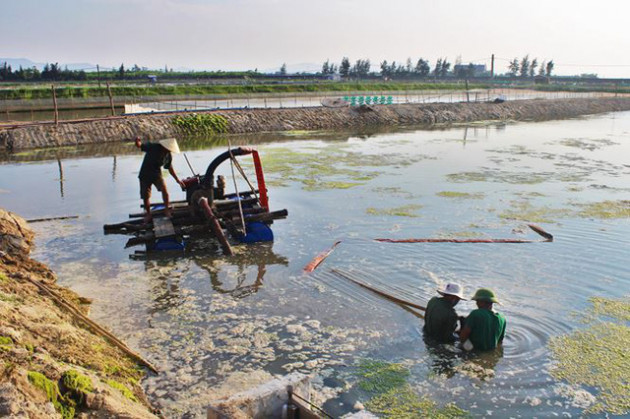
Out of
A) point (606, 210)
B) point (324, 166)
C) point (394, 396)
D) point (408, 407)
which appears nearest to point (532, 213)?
point (606, 210)

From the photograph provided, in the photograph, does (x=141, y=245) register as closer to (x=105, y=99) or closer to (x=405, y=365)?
(x=405, y=365)

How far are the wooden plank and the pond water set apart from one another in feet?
2.07

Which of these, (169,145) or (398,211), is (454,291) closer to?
(169,145)

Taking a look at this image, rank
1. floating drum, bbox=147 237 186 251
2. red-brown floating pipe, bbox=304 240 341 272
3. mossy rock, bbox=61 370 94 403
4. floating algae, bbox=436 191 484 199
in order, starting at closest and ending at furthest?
1. mossy rock, bbox=61 370 94 403
2. red-brown floating pipe, bbox=304 240 341 272
3. floating drum, bbox=147 237 186 251
4. floating algae, bbox=436 191 484 199

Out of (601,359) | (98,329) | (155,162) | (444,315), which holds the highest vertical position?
(155,162)

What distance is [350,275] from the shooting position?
11250mm

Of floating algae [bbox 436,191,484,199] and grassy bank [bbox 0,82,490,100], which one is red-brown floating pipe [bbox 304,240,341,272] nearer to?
floating algae [bbox 436,191,484,199]

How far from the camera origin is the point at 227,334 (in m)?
8.60

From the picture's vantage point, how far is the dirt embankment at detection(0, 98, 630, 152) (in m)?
31.2

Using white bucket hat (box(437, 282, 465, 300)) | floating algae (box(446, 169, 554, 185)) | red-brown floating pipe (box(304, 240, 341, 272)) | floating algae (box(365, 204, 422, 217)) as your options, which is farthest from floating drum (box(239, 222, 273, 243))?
floating algae (box(446, 169, 554, 185))

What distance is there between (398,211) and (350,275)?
18.2ft

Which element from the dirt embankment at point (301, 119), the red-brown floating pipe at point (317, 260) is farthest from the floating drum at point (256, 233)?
the dirt embankment at point (301, 119)

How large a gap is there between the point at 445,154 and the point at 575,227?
14.8 metres

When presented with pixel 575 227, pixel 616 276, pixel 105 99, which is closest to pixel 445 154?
pixel 575 227
